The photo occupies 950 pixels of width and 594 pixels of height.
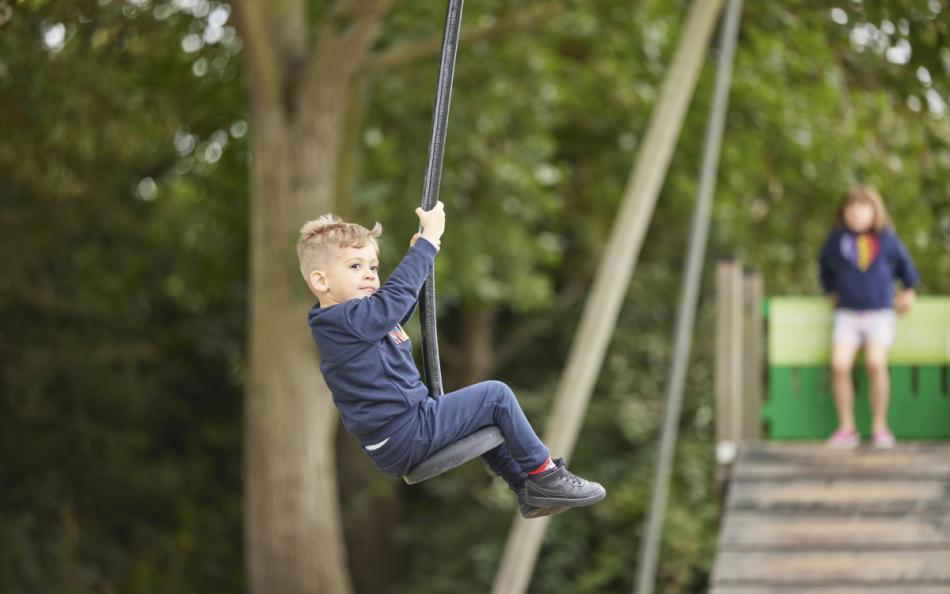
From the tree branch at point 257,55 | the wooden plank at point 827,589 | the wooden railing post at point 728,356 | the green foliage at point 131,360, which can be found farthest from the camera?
the green foliage at point 131,360

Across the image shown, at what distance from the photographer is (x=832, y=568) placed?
636cm

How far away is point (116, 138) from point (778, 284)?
5.44 metres

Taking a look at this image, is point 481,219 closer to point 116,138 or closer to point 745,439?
point 116,138

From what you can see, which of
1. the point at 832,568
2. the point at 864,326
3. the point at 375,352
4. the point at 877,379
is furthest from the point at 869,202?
the point at 375,352

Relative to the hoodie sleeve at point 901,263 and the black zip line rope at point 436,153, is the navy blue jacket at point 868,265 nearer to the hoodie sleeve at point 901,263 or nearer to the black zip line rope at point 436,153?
the hoodie sleeve at point 901,263

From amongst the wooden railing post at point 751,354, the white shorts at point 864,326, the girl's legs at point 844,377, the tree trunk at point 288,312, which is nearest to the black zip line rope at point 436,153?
the white shorts at point 864,326

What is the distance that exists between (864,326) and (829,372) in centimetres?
75

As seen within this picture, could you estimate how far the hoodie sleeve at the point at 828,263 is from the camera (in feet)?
22.9

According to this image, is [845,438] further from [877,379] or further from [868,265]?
[868,265]

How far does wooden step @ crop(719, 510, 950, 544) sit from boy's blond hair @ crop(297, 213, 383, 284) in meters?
3.98

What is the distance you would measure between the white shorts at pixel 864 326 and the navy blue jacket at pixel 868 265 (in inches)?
2.3

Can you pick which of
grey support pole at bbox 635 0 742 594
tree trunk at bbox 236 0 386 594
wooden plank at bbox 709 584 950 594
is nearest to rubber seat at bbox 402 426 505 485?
wooden plank at bbox 709 584 950 594

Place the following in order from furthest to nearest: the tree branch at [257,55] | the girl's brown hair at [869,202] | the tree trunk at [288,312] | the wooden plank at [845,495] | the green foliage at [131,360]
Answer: the green foliage at [131,360] < the tree trunk at [288,312] < the tree branch at [257,55] < the girl's brown hair at [869,202] < the wooden plank at [845,495]

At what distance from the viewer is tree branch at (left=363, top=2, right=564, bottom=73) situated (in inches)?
379
